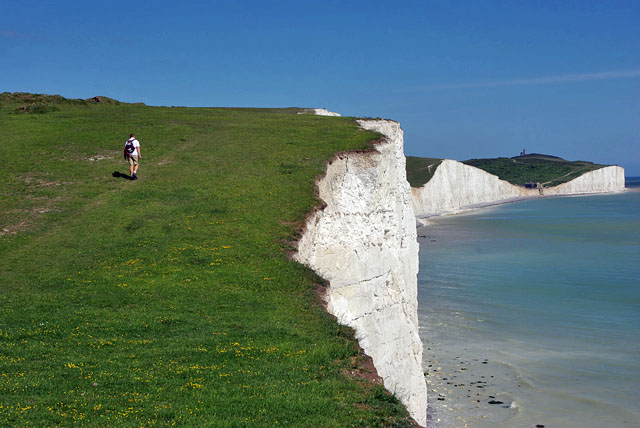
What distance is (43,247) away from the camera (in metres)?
18.8

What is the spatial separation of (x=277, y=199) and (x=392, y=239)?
662cm

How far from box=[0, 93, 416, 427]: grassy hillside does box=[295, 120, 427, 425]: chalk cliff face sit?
4.19 feet

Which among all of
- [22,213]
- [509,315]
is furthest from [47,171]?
[509,315]

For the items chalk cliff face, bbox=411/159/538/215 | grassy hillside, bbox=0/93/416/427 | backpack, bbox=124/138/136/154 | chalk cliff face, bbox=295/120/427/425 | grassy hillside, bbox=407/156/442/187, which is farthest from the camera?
chalk cliff face, bbox=411/159/538/215

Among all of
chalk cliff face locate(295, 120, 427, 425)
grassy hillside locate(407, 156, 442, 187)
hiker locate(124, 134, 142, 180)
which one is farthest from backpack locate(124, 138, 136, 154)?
grassy hillside locate(407, 156, 442, 187)

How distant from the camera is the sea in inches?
1017

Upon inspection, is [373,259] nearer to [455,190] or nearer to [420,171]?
[420,171]

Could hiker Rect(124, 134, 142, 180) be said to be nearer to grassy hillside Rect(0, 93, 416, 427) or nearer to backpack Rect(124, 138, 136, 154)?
backpack Rect(124, 138, 136, 154)

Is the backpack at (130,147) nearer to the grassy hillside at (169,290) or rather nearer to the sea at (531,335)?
the grassy hillside at (169,290)

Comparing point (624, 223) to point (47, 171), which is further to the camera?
point (624, 223)

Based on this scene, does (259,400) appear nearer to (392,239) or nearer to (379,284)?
(379,284)

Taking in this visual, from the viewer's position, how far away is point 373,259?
24781 millimetres

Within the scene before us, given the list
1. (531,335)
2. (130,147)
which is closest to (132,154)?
(130,147)

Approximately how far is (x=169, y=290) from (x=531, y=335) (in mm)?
27437
